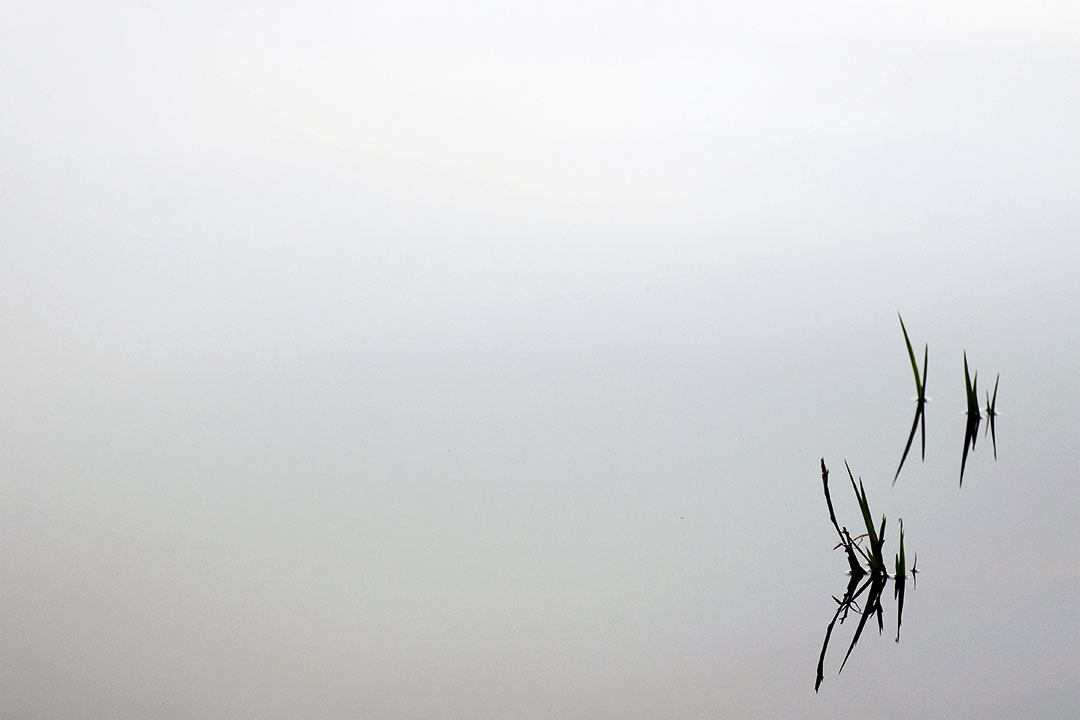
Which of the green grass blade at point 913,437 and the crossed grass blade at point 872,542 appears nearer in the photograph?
the crossed grass blade at point 872,542

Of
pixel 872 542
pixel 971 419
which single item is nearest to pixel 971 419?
pixel 971 419

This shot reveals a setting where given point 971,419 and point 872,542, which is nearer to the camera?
point 872,542

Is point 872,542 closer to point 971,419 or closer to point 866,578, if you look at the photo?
point 866,578

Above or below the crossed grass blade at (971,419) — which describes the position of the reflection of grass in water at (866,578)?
below

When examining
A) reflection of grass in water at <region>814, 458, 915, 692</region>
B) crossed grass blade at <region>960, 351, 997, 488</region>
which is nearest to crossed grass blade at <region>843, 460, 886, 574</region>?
reflection of grass in water at <region>814, 458, 915, 692</region>

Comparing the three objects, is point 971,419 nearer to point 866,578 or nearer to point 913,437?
point 913,437

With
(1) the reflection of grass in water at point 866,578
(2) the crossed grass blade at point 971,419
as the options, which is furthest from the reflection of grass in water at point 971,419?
(1) the reflection of grass in water at point 866,578

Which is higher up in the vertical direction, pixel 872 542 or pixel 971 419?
pixel 971 419

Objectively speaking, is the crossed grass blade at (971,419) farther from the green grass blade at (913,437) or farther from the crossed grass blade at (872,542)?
the crossed grass blade at (872,542)

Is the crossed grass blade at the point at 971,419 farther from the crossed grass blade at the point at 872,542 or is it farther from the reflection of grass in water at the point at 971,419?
the crossed grass blade at the point at 872,542

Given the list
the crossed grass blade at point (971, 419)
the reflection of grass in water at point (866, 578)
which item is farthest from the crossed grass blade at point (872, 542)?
the crossed grass blade at point (971, 419)

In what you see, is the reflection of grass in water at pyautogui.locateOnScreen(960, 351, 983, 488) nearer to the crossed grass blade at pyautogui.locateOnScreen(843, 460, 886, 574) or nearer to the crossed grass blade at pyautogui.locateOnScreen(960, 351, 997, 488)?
the crossed grass blade at pyautogui.locateOnScreen(960, 351, 997, 488)

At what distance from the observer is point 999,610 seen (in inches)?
61.7

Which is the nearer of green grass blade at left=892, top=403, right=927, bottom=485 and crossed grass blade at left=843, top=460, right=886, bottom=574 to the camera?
crossed grass blade at left=843, top=460, right=886, bottom=574
